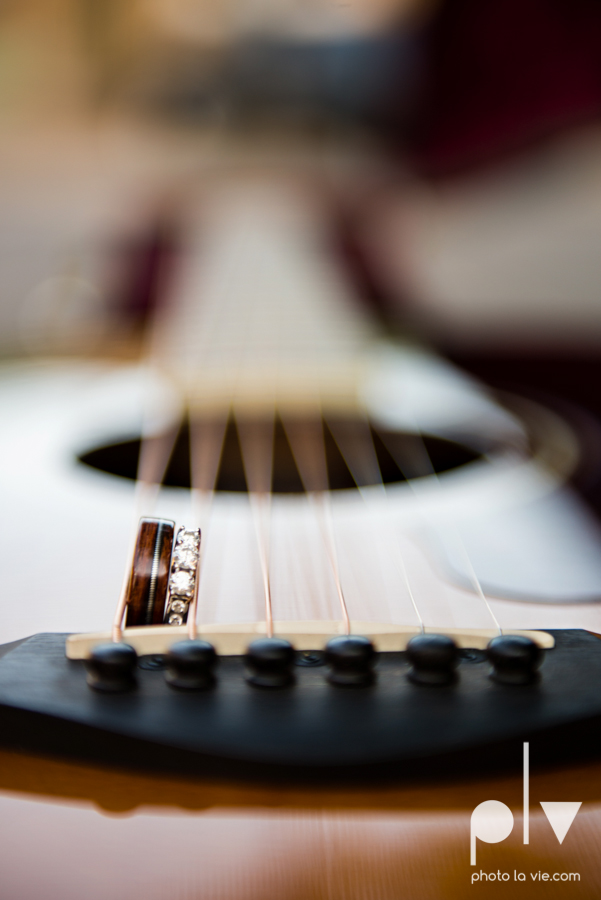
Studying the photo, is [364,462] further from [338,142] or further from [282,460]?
[338,142]

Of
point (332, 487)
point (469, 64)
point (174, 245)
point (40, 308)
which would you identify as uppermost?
point (469, 64)

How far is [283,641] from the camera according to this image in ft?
0.98

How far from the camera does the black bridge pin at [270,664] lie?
0.29m

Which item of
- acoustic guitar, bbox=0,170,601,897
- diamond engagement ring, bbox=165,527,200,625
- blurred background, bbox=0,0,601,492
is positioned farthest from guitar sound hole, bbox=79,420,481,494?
blurred background, bbox=0,0,601,492

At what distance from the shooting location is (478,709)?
0.88 feet

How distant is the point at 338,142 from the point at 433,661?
9.35 feet

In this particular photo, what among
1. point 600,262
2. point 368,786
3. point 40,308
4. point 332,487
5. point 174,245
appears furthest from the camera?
point 174,245

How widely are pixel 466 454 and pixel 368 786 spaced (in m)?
0.57

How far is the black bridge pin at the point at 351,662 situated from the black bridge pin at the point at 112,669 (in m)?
0.08

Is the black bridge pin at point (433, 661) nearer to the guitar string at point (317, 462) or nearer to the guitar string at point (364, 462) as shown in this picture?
the guitar string at point (317, 462)

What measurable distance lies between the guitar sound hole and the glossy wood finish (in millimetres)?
358

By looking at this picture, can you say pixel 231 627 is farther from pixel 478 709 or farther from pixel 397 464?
pixel 397 464

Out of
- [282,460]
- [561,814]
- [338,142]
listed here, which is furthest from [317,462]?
[338,142]

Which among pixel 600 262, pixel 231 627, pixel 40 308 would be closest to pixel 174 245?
pixel 40 308
